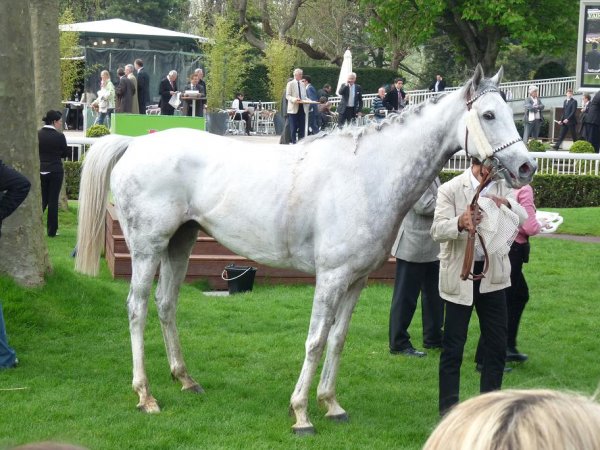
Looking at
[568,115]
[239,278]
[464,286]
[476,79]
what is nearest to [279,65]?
[568,115]

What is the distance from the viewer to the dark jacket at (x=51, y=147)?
1518 cm

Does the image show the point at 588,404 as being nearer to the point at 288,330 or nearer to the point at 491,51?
the point at 288,330

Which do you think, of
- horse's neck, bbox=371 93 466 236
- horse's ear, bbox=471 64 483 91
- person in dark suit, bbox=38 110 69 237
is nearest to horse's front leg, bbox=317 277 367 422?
horse's neck, bbox=371 93 466 236

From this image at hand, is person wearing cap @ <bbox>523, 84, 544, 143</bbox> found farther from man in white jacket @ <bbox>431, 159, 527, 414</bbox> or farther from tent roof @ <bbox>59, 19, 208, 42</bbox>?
man in white jacket @ <bbox>431, 159, 527, 414</bbox>

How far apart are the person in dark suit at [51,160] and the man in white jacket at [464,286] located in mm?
9447

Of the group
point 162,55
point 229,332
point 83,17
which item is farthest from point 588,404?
point 83,17

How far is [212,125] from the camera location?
106ft

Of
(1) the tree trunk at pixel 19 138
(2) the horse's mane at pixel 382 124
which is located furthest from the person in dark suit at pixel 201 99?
(2) the horse's mane at pixel 382 124

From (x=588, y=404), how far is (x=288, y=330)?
8.56 meters

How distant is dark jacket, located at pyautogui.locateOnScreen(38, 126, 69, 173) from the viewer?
15180mm

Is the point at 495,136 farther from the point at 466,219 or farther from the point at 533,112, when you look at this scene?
the point at 533,112

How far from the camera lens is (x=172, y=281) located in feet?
26.6

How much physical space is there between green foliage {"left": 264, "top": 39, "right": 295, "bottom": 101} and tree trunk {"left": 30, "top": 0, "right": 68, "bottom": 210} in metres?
A: 25.9

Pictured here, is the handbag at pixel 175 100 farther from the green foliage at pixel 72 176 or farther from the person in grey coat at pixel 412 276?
the person in grey coat at pixel 412 276
